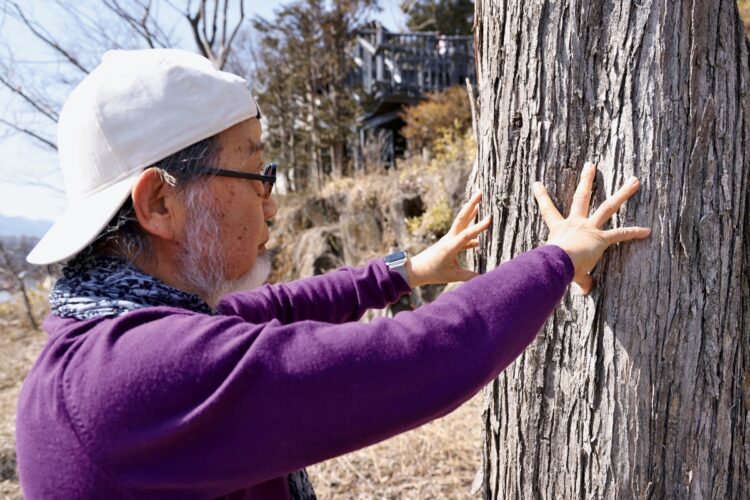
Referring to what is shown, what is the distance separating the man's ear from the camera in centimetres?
111

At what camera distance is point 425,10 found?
16797 mm

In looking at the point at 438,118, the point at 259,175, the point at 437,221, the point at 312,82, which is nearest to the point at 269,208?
the point at 259,175

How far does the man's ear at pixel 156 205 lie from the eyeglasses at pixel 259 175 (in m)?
0.08

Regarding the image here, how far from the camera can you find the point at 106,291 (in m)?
1.08

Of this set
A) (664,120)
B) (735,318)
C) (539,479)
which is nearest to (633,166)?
(664,120)

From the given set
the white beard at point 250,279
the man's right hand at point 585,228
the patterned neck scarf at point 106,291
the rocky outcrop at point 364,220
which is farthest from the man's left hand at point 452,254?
the rocky outcrop at point 364,220

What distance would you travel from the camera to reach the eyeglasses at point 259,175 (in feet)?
3.84

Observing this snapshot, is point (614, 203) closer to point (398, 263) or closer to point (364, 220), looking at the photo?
point (398, 263)

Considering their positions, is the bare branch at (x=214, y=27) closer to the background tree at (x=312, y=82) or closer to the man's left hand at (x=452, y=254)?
the background tree at (x=312, y=82)

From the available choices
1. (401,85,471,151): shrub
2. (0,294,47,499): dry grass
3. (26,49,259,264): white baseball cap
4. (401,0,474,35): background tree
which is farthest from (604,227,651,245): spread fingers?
(401,0,474,35): background tree

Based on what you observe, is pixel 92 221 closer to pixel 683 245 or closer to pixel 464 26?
pixel 683 245

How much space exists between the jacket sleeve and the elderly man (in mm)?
435

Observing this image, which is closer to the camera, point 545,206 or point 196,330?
point 196,330

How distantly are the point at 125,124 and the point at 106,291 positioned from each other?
32 centimetres
